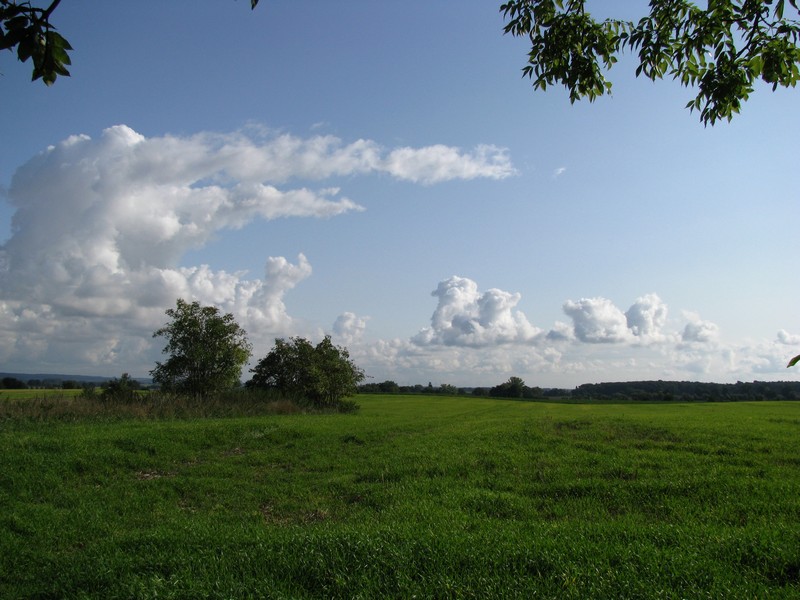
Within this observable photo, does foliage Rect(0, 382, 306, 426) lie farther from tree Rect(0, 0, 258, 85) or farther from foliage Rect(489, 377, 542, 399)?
foliage Rect(489, 377, 542, 399)

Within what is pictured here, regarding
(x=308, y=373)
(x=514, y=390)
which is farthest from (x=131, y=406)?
(x=514, y=390)

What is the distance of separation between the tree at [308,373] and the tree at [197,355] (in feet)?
23.5

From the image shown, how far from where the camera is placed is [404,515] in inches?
362

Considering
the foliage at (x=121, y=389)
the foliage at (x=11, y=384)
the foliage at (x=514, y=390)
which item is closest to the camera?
the foliage at (x=121, y=389)

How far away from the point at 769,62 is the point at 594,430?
718 inches

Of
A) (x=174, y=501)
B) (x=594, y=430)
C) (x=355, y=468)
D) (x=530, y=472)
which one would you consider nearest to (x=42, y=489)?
(x=174, y=501)

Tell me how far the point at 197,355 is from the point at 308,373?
34.4ft

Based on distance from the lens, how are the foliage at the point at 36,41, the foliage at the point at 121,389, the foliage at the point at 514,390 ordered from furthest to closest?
1. the foliage at the point at 514,390
2. the foliage at the point at 121,389
3. the foliage at the point at 36,41

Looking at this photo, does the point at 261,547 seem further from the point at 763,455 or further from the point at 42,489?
the point at 763,455

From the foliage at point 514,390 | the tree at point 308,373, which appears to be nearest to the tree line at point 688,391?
the foliage at point 514,390

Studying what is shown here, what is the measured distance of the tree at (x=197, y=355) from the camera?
40.9m

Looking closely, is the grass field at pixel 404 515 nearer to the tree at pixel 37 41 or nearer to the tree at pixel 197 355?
the tree at pixel 37 41

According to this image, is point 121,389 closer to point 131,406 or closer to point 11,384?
point 131,406

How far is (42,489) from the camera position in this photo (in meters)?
12.6
